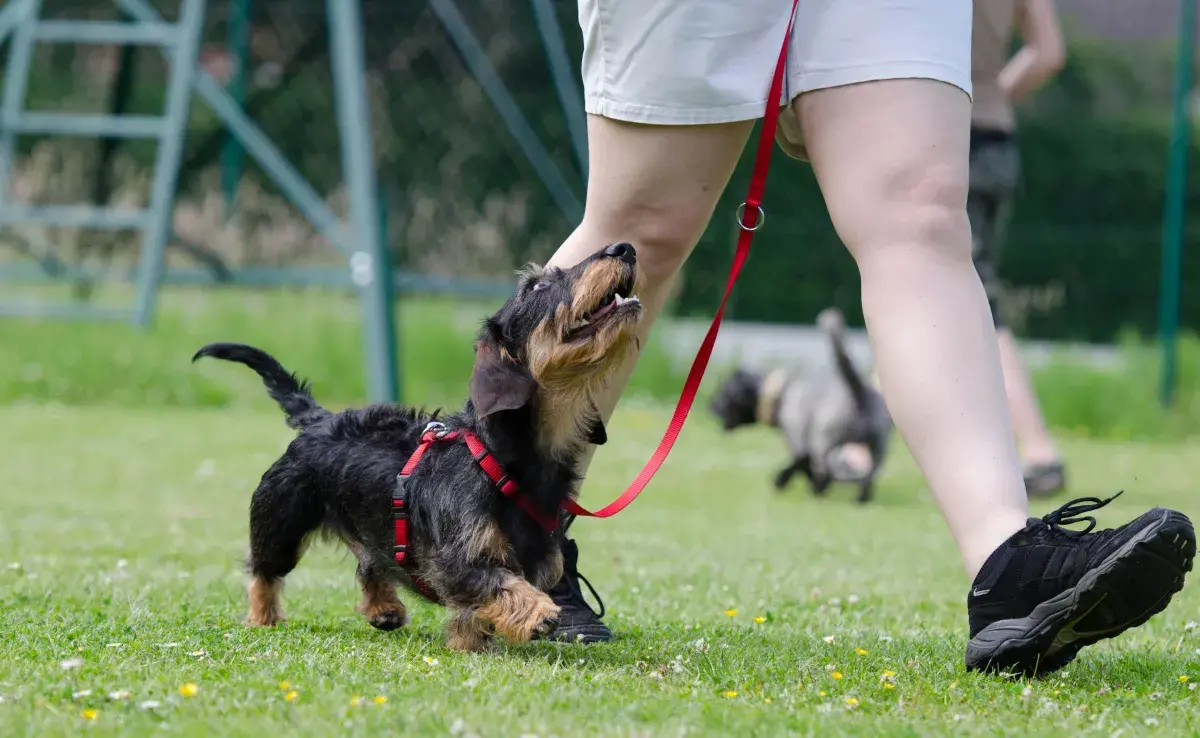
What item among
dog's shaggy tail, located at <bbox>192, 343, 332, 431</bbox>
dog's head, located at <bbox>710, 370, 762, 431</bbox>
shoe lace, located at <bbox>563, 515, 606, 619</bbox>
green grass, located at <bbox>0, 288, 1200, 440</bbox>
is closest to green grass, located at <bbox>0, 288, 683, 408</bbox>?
green grass, located at <bbox>0, 288, 1200, 440</bbox>

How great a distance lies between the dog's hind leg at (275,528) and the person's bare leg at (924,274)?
1536mm

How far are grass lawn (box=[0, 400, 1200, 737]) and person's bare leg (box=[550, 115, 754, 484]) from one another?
72cm

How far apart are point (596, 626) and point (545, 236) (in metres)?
10.1

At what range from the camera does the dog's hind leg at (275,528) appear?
4004 mm

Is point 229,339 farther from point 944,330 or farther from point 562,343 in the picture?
point 944,330

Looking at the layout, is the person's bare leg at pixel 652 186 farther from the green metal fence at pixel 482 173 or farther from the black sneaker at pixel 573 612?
the green metal fence at pixel 482 173

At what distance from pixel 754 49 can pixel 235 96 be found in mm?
11029

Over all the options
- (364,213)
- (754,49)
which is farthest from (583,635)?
(364,213)

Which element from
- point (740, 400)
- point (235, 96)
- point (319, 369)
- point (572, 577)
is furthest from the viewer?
point (235, 96)

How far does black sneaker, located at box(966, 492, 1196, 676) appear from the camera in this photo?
3.02 m

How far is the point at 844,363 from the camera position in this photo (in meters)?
7.47

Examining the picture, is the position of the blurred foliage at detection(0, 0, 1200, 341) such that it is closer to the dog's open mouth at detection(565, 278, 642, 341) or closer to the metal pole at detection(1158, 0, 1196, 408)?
the metal pole at detection(1158, 0, 1196, 408)

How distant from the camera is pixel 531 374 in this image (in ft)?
11.8

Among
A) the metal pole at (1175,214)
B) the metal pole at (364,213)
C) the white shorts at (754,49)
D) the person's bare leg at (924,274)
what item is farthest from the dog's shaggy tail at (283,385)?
the metal pole at (1175,214)
